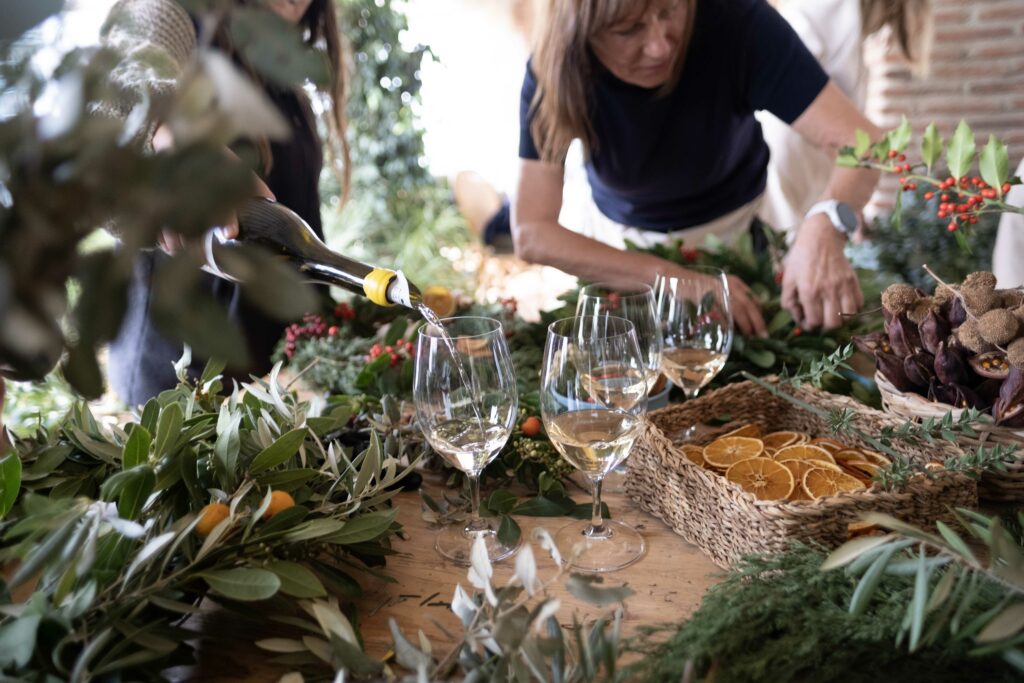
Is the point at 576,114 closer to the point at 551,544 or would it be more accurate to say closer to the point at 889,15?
the point at 551,544

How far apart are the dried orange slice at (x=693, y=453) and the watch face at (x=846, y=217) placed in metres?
0.77

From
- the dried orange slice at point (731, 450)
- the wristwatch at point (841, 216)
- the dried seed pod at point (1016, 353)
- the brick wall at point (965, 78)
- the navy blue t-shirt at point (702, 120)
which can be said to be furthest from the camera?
the brick wall at point (965, 78)

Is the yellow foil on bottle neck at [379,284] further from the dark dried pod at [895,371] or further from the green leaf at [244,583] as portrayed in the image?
the dark dried pod at [895,371]

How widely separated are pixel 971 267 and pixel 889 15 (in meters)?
0.96

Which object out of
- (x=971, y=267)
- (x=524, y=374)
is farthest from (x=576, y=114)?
(x=971, y=267)

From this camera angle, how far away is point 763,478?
2.81 ft

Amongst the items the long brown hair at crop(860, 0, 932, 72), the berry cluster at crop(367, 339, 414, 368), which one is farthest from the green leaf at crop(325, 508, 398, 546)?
the long brown hair at crop(860, 0, 932, 72)

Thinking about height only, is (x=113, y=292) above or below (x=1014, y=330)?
above

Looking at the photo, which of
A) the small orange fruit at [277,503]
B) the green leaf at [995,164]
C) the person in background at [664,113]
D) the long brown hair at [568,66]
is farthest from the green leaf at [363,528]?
the long brown hair at [568,66]

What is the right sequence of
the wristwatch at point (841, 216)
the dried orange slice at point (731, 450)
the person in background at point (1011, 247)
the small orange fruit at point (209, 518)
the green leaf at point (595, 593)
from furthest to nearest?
1. the wristwatch at point (841, 216)
2. the person in background at point (1011, 247)
3. the dried orange slice at point (731, 450)
4. the small orange fruit at point (209, 518)
5. the green leaf at point (595, 593)

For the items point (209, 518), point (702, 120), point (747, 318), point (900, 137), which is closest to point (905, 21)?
point (702, 120)

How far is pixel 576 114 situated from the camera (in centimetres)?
175

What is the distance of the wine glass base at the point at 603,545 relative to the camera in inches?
32.0

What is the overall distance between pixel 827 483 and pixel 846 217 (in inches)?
33.3
